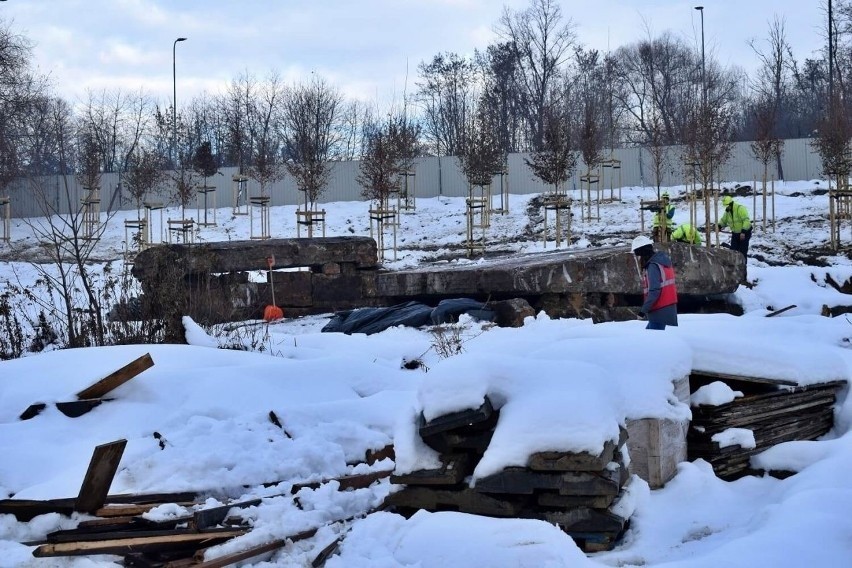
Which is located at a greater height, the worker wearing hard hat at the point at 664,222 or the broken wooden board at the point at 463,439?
the worker wearing hard hat at the point at 664,222

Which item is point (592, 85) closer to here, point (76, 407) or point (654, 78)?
point (654, 78)

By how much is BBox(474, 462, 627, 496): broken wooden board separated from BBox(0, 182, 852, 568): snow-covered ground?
0.08 meters

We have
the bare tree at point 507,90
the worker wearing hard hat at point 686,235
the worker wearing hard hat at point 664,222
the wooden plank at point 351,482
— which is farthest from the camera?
the bare tree at point 507,90

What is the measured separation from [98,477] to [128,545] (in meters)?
0.86

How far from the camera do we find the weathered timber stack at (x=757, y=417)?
21.0 feet

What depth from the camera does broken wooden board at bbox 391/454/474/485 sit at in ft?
16.8

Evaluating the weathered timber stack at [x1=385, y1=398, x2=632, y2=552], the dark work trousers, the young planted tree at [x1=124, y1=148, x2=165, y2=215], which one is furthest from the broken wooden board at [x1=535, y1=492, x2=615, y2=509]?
the young planted tree at [x1=124, y1=148, x2=165, y2=215]

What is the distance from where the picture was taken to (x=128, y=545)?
471 cm

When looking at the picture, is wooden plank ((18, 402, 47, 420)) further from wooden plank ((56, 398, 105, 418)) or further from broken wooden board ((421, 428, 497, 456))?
broken wooden board ((421, 428, 497, 456))

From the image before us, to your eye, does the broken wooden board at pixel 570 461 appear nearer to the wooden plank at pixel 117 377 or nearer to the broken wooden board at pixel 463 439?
the broken wooden board at pixel 463 439

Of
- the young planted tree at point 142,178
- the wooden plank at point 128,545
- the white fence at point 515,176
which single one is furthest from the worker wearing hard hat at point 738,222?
the young planted tree at point 142,178

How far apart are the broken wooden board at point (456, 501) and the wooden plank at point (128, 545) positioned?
3.41 ft

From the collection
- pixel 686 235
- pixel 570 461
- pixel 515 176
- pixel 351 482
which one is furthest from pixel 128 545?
pixel 515 176

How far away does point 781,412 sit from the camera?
6930 mm
